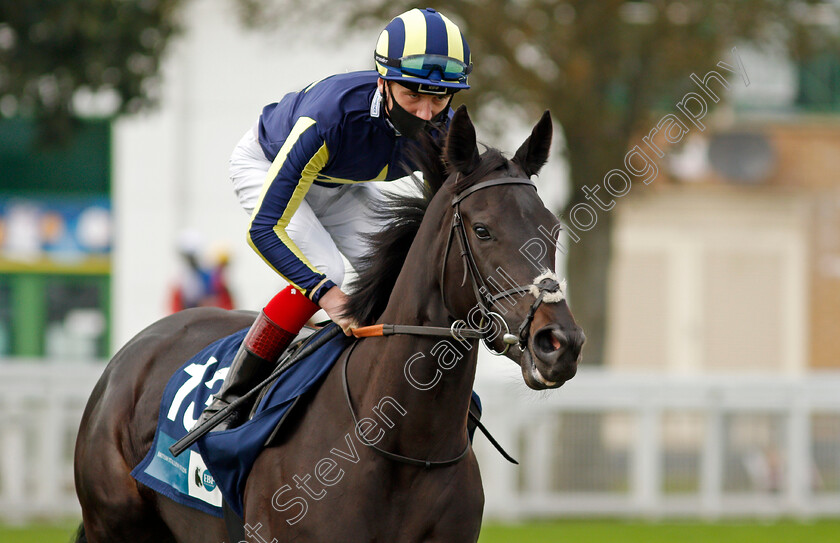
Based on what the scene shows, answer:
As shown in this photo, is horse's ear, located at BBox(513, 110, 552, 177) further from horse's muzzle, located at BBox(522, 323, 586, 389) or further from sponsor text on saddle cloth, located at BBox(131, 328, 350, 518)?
sponsor text on saddle cloth, located at BBox(131, 328, 350, 518)

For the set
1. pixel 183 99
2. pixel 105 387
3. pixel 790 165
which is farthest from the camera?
pixel 790 165

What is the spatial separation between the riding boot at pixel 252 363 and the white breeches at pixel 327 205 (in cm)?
31

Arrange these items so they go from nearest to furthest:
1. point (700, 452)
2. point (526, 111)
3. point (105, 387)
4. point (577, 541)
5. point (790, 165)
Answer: point (105, 387), point (577, 541), point (700, 452), point (526, 111), point (790, 165)

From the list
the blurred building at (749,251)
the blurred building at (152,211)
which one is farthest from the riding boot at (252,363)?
the blurred building at (749,251)

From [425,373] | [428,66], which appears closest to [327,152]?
[428,66]

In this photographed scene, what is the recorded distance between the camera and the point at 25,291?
578 inches

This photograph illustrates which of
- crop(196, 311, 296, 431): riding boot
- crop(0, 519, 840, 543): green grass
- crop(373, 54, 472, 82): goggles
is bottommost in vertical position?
crop(0, 519, 840, 543): green grass

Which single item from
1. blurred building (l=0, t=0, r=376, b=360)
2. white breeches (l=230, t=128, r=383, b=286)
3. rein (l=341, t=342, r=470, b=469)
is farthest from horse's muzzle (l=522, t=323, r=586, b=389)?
blurred building (l=0, t=0, r=376, b=360)

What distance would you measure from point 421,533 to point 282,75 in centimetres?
1207

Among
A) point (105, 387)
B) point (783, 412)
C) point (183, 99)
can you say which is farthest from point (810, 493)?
point (183, 99)

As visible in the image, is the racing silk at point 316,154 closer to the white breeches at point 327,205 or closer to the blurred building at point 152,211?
the white breeches at point 327,205

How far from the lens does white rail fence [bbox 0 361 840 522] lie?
8578 millimetres

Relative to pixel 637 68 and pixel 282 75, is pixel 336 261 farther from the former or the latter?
pixel 282 75

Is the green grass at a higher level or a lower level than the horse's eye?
lower
